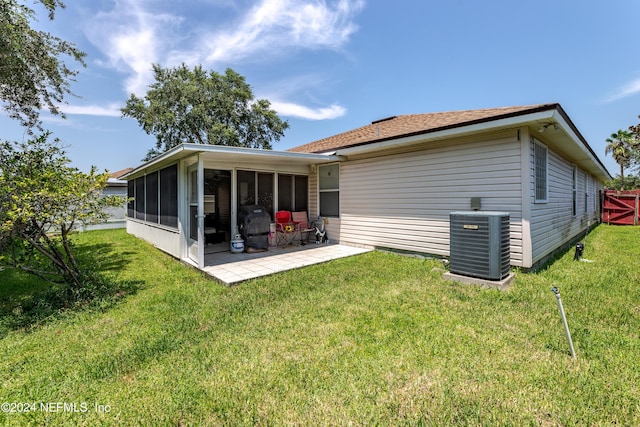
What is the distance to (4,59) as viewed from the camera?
506 cm

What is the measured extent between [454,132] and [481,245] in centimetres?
213

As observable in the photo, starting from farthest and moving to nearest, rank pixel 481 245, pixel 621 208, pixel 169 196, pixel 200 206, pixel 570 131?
pixel 621 208 < pixel 169 196 < pixel 200 206 < pixel 570 131 < pixel 481 245

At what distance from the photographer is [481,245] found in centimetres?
414

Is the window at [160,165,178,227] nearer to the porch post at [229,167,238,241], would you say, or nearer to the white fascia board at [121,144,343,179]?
the white fascia board at [121,144,343,179]

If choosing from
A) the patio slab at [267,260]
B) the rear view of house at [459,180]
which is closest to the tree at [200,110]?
the patio slab at [267,260]

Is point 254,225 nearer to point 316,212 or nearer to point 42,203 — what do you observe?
point 316,212

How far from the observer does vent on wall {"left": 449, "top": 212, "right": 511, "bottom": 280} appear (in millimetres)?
4020

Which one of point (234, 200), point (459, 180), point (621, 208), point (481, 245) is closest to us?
point (481, 245)

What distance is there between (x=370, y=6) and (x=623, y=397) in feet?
28.0

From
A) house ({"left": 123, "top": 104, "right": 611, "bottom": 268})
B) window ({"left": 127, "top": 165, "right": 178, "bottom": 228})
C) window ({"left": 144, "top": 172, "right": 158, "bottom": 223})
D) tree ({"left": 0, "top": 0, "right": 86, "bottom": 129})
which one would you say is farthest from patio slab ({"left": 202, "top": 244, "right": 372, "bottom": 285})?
tree ({"left": 0, "top": 0, "right": 86, "bottom": 129})

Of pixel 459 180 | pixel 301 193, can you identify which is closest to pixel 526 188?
pixel 459 180

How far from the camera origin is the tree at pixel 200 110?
Answer: 1892 centimetres

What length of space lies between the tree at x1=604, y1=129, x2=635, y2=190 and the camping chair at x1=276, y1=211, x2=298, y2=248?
31271 millimetres

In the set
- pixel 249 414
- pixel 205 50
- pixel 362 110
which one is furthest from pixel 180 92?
pixel 249 414
